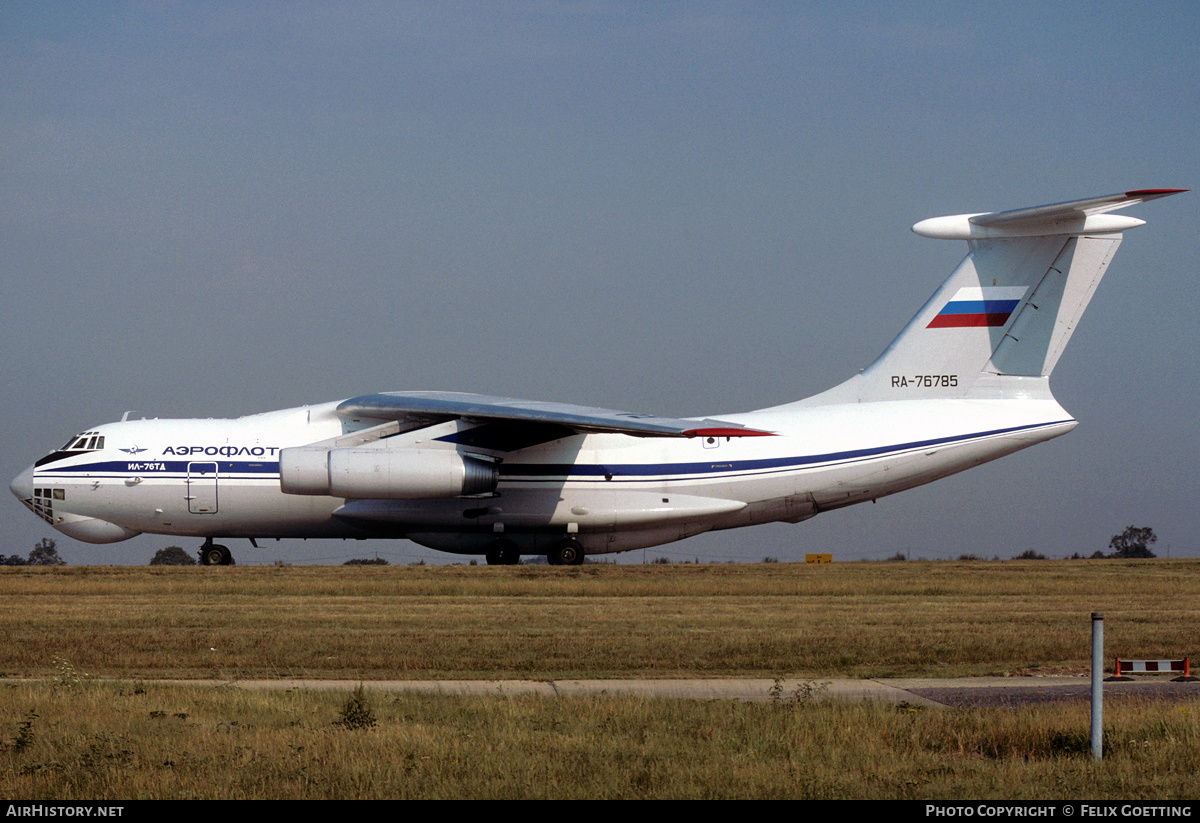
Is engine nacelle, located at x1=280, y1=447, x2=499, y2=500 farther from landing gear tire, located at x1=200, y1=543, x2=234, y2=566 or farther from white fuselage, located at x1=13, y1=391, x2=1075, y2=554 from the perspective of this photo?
landing gear tire, located at x1=200, y1=543, x2=234, y2=566

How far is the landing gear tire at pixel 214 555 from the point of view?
2523cm

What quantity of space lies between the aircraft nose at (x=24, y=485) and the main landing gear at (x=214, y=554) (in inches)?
136

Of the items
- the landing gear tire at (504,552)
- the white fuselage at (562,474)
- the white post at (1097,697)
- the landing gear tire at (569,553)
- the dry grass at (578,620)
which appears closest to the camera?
the white post at (1097,697)

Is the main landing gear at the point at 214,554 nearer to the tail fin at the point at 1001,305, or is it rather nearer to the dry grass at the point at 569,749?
the tail fin at the point at 1001,305

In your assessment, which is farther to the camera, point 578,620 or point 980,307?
point 980,307

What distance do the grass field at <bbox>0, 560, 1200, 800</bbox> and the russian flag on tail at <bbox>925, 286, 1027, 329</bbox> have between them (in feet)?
15.2

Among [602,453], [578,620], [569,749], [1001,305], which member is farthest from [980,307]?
[569,749]

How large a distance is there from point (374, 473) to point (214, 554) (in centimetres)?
508

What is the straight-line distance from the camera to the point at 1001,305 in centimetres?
2336

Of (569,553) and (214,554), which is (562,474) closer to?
(569,553)

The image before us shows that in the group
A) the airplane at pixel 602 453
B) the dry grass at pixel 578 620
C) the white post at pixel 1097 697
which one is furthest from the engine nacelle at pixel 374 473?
the white post at pixel 1097 697

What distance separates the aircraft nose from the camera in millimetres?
24828

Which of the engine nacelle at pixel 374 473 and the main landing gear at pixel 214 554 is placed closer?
the engine nacelle at pixel 374 473

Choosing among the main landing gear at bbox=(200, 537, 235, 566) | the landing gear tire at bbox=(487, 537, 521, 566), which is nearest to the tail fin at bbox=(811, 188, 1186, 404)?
the landing gear tire at bbox=(487, 537, 521, 566)
